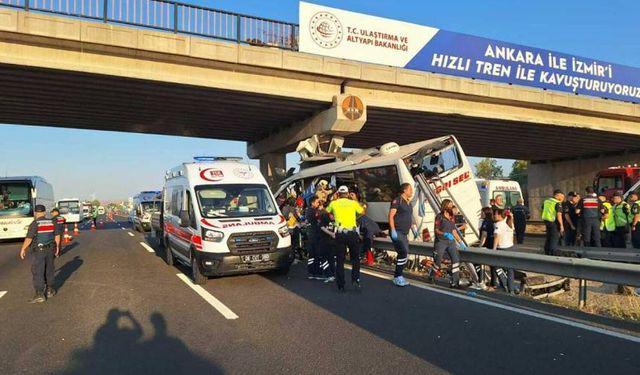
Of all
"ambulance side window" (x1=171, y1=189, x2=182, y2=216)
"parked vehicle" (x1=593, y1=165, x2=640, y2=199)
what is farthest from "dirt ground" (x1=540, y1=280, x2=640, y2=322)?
"parked vehicle" (x1=593, y1=165, x2=640, y2=199)

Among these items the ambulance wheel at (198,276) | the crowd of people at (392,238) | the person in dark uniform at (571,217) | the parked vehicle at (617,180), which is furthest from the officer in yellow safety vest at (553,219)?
the parked vehicle at (617,180)

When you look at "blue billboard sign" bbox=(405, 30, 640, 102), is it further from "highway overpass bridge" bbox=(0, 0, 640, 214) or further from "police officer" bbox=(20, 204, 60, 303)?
"police officer" bbox=(20, 204, 60, 303)

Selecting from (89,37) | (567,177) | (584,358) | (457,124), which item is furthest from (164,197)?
(567,177)

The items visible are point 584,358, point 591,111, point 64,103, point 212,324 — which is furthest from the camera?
point 591,111

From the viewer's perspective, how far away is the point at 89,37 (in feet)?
47.5

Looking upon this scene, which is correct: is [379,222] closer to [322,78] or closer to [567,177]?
[322,78]

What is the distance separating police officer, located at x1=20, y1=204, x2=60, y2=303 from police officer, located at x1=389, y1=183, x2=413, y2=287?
19.0ft

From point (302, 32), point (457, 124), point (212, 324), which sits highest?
point (302, 32)

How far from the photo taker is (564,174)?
38844 mm

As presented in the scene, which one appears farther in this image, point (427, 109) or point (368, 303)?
point (427, 109)

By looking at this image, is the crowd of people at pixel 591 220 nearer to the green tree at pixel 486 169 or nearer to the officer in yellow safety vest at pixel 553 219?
the officer in yellow safety vest at pixel 553 219

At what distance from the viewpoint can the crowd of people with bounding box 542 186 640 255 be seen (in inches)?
488

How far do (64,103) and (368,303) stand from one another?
651 inches

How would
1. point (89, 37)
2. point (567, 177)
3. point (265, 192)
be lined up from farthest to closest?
point (567, 177)
point (89, 37)
point (265, 192)
